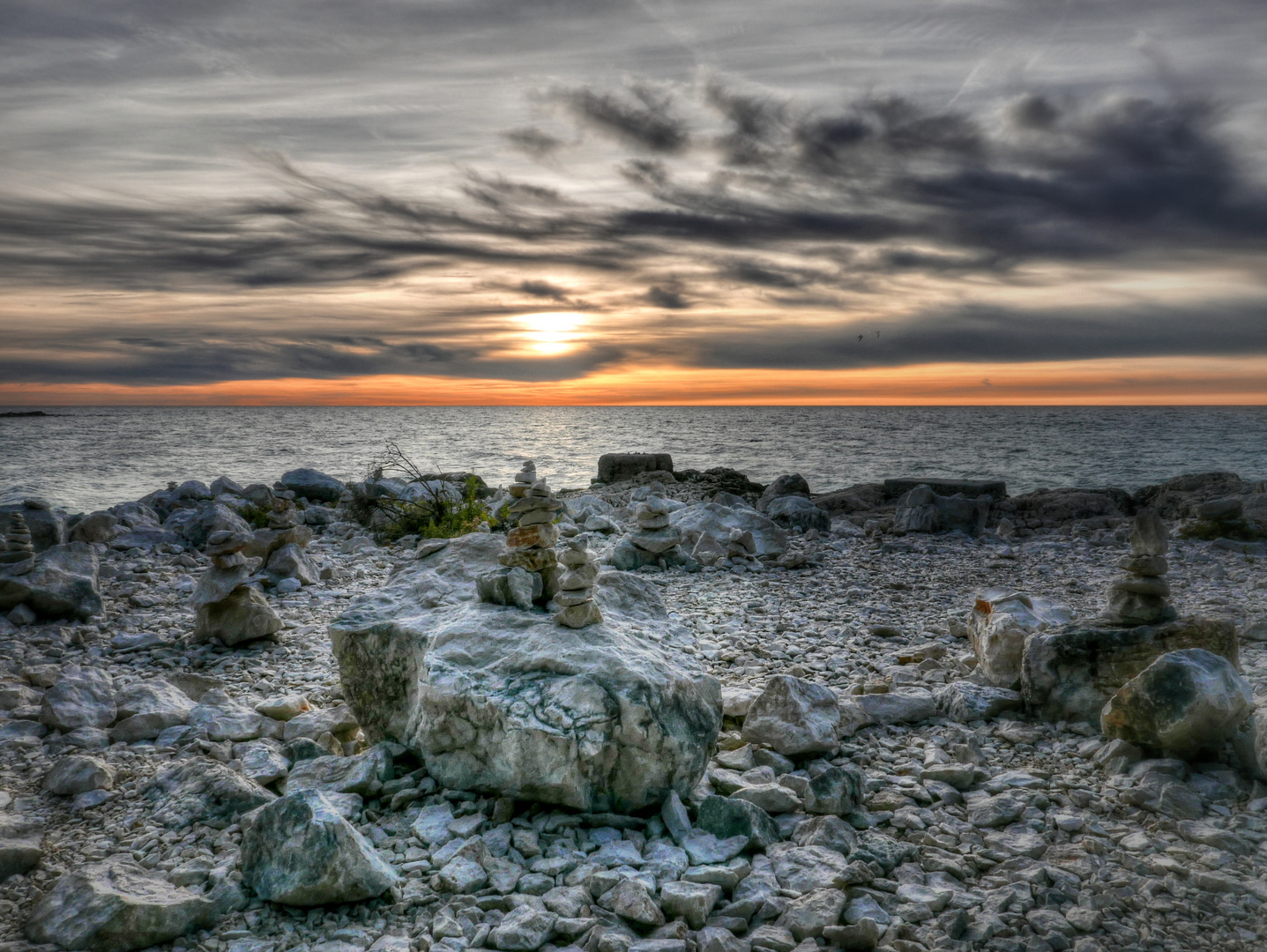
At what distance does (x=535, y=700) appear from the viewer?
384 cm

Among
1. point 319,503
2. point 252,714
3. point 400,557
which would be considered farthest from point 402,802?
point 319,503

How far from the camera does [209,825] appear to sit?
3.79m

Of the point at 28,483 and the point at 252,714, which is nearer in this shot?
the point at 252,714

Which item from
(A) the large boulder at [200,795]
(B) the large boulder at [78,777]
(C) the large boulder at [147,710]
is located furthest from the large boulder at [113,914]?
(C) the large boulder at [147,710]

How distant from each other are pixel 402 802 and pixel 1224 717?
471 centimetres

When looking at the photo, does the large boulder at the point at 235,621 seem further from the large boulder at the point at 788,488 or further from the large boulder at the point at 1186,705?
the large boulder at the point at 788,488

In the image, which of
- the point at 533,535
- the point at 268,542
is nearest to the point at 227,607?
the point at 268,542

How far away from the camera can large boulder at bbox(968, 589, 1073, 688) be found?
5.51 meters

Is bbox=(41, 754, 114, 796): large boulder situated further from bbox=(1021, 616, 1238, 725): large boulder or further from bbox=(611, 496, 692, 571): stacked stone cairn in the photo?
bbox=(611, 496, 692, 571): stacked stone cairn

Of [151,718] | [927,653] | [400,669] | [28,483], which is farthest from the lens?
[28,483]

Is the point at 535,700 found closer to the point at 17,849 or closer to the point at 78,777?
the point at 17,849

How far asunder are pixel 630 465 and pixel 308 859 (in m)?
16.7

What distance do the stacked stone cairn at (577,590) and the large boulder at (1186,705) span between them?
3.35m

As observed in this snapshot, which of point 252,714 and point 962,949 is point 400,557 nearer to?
point 252,714
